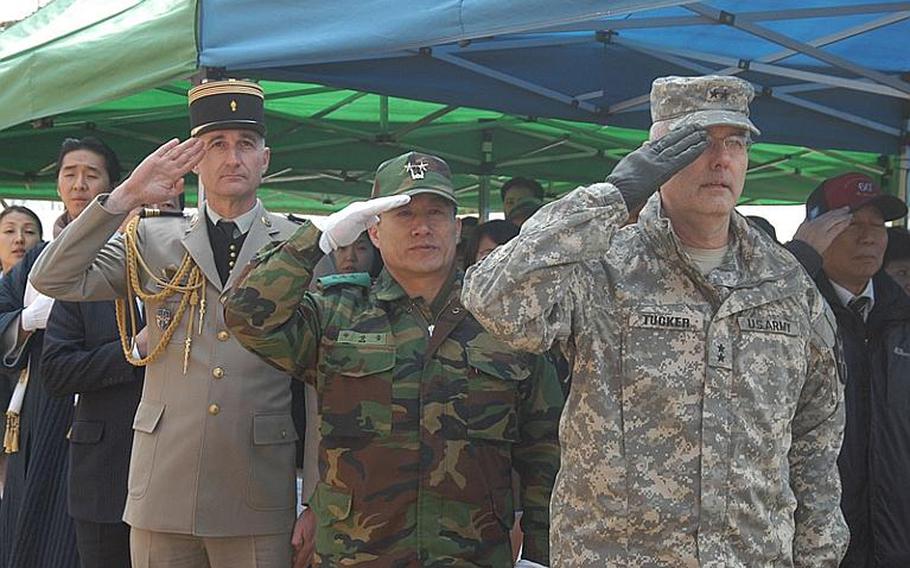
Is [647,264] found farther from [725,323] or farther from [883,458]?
[883,458]

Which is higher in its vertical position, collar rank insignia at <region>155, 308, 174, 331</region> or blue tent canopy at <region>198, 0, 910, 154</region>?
blue tent canopy at <region>198, 0, 910, 154</region>

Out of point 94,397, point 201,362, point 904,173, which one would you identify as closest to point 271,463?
point 201,362

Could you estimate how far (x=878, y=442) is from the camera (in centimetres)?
330

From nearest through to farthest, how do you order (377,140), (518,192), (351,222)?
(351,222) < (518,192) < (377,140)

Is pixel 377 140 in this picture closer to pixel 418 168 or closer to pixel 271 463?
pixel 271 463

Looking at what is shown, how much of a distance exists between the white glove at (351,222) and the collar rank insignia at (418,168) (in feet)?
0.45

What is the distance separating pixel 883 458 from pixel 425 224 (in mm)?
1451

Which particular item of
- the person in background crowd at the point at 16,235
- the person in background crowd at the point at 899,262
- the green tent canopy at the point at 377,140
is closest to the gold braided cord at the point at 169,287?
the person in background crowd at the point at 899,262

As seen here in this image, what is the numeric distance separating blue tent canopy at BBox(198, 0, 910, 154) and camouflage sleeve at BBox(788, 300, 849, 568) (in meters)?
0.92

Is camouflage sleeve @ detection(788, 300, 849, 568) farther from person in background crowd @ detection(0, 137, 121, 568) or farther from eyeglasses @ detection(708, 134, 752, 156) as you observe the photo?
person in background crowd @ detection(0, 137, 121, 568)

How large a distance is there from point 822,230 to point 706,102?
3.28ft

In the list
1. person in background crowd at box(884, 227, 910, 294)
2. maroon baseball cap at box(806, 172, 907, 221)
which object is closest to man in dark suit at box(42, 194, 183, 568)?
maroon baseball cap at box(806, 172, 907, 221)

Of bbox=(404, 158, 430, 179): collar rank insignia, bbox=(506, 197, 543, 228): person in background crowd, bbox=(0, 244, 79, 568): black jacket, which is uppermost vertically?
bbox=(506, 197, 543, 228): person in background crowd

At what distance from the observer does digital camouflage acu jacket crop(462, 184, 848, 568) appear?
2.25 meters
